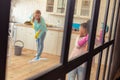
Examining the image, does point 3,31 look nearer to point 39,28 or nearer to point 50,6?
point 39,28

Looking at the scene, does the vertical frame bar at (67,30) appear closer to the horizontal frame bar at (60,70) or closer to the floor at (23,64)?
the horizontal frame bar at (60,70)

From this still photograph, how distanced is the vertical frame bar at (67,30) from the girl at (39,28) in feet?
8.80

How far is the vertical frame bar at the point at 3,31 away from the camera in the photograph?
706 mm

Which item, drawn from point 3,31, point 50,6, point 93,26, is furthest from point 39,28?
point 3,31

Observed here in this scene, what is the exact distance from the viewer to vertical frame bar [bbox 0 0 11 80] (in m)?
0.71

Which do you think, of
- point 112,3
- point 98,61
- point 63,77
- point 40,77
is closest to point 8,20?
point 40,77

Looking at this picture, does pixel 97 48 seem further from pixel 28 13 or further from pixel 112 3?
pixel 28 13

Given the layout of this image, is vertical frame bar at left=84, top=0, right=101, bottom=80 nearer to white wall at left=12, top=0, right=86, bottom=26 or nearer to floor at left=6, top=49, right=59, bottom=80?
floor at left=6, top=49, right=59, bottom=80

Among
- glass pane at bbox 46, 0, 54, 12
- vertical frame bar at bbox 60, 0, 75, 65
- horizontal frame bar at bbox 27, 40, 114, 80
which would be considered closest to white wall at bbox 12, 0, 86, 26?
glass pane at bbox 46, 0, 54, 12

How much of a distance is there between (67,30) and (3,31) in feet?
1.91

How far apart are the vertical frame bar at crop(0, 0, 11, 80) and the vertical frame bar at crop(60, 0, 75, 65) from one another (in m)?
0.56

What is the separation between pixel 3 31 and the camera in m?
0.73

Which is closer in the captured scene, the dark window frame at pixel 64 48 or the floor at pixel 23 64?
the dark window frame at pixel 64 48

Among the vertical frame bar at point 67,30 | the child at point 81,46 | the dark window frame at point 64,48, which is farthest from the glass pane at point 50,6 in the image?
the vertical frame bar at point 67,30
